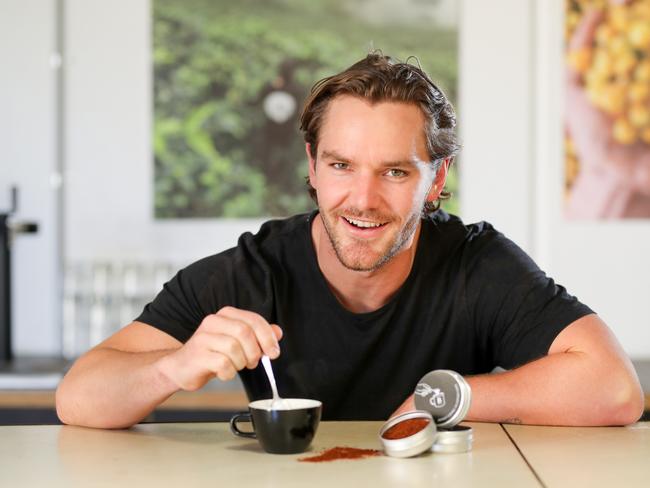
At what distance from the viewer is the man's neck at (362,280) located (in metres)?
2.09

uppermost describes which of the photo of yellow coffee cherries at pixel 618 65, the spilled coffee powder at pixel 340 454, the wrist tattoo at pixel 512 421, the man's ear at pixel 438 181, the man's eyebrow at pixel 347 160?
the photo of yellow coffee cherries at pixel 618 65

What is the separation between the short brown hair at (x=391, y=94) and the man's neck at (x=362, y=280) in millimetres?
205

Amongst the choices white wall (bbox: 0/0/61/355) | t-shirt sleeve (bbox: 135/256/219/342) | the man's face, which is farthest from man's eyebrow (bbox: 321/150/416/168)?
white wall (bbox: 0/0/61/355)

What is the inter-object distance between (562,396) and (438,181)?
0.57 meters

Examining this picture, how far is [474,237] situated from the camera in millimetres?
2221

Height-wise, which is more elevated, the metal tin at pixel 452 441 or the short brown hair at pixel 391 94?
the short brown hair at pixel 391 94

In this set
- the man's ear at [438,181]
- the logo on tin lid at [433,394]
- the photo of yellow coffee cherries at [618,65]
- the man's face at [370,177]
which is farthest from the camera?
the photo of yellow coffee cherries at [618,65]

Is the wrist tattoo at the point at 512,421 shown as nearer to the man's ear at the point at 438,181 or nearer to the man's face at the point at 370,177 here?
the man's face at the point at 370,177

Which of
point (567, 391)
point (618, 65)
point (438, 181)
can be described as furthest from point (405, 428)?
point (618, 65)

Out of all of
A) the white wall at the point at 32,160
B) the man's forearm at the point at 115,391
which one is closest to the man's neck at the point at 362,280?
the man's forearm at the point at 115,391

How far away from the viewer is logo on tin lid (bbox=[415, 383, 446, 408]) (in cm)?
162

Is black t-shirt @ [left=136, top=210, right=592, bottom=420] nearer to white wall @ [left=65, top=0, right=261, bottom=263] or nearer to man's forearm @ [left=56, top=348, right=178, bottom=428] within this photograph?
man's forearm @ [left=56, top=348, right=178, bottom=428]

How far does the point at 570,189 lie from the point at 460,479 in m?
2.47

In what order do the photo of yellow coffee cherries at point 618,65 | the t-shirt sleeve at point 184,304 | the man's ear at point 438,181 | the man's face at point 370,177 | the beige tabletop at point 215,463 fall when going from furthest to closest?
the photo of yellow coffee cherries at point 618,65 → the man's ear at point 438,181 → the t-shirt sleeve at point 184,304 → the man's face at point 370,177 → the beige tabletop at point 215,463
